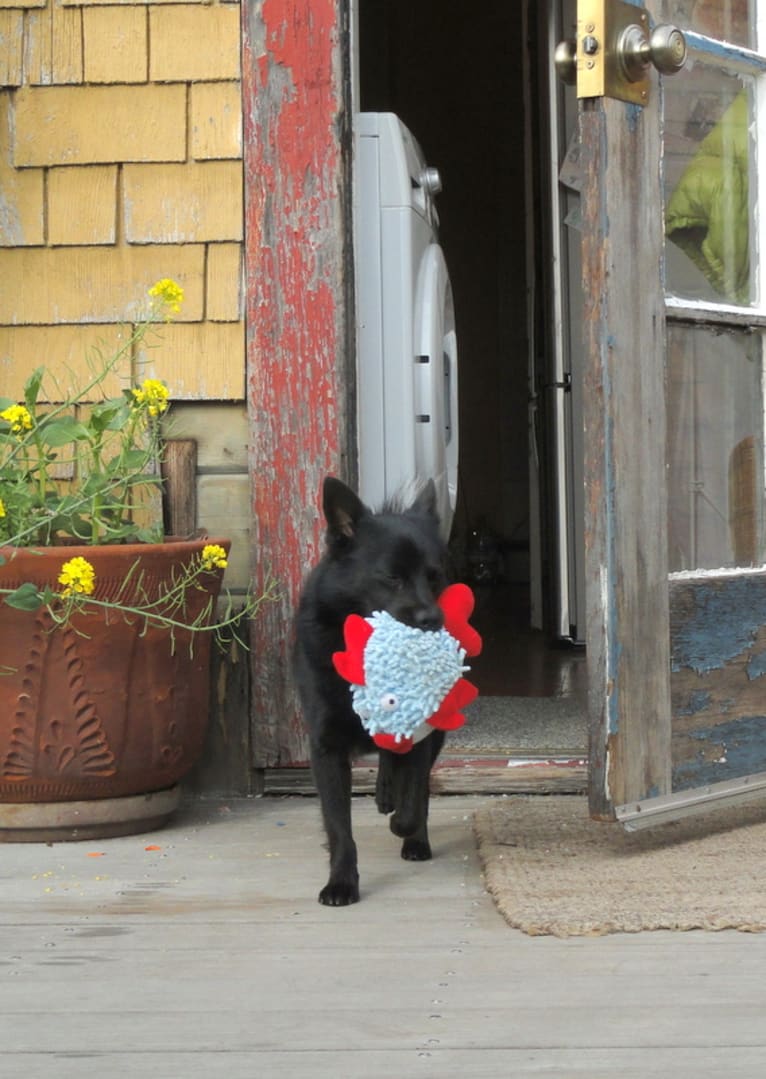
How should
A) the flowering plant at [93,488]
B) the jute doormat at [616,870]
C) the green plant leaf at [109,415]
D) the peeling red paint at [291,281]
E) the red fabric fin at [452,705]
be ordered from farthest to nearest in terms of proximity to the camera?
the peeling red paint at [291,281], the green plant leaf at [109,415], the flowering plant at [93,488], the red fabric fin at [452,705], the jute doormat at [616,870]

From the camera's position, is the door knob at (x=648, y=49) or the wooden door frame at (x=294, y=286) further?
the wooden door frame at (x=294, y=286)

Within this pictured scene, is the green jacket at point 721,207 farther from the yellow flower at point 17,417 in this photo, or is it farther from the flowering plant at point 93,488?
the yellow flower at point 17,417

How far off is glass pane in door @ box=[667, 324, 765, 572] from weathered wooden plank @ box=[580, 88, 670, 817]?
11 cm

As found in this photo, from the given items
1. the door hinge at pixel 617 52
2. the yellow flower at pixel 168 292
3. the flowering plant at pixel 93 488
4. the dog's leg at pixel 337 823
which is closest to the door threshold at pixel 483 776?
the flowering plant at pixel 93 488

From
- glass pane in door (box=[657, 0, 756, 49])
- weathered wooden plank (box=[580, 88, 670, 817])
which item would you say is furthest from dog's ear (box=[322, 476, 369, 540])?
glass pane in door (box=[657, 0, 756, 49])

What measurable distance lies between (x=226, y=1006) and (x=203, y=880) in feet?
2.44

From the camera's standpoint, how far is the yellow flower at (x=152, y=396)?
302cm

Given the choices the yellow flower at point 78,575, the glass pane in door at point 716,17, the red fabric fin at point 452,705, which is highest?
the glass pane in door at point 716,17

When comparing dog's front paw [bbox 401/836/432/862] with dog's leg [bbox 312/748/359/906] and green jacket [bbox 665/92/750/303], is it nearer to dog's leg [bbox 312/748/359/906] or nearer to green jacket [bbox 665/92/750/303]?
dog's leg [bbox 312/748/359/906]

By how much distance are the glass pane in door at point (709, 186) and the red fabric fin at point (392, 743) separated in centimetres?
98

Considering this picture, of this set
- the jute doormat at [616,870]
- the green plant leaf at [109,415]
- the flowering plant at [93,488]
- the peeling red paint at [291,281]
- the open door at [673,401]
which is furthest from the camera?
the peeling red paint at [291,281]

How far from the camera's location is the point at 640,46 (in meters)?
2.55

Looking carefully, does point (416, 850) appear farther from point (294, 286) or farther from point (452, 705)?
point (294, 286)

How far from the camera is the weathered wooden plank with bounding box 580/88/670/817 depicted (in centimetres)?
256
